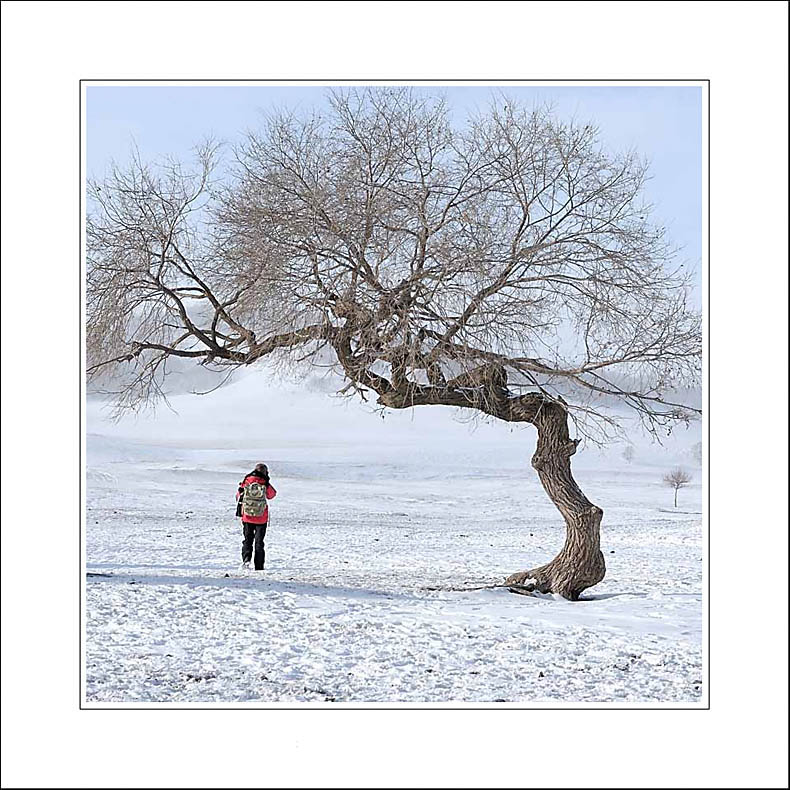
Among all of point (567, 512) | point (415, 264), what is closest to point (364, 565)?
point (567, 512)

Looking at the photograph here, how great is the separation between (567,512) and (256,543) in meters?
2.28

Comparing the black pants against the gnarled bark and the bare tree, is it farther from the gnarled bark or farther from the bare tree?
the gnarled bark

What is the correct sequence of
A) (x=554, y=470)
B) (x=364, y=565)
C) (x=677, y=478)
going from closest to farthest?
(x=554, y=470), (x=364, y=565), (x=677, y=478)

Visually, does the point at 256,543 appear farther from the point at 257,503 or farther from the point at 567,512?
the point at 567,512

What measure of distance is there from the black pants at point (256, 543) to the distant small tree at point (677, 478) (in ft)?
14.5

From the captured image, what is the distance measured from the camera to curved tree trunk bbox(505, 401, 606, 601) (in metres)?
6.79

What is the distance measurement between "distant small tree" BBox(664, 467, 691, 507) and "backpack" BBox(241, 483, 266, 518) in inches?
176

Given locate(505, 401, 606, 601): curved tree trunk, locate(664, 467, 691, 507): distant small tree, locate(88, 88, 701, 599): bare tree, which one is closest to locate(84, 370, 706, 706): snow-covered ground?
locate(664, 467, 691, 507): distant small tree

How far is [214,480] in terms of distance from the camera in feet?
34.7

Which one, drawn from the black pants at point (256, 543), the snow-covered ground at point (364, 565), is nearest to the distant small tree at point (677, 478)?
the snow-covered ground at point (364, 565)

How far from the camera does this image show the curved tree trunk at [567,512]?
6.79 m

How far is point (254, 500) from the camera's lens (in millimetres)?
7367

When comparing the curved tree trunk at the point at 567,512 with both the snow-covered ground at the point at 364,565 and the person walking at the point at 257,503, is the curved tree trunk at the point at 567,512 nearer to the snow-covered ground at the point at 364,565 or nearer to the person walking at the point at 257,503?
the snow-covered ground at the point at 364,565
